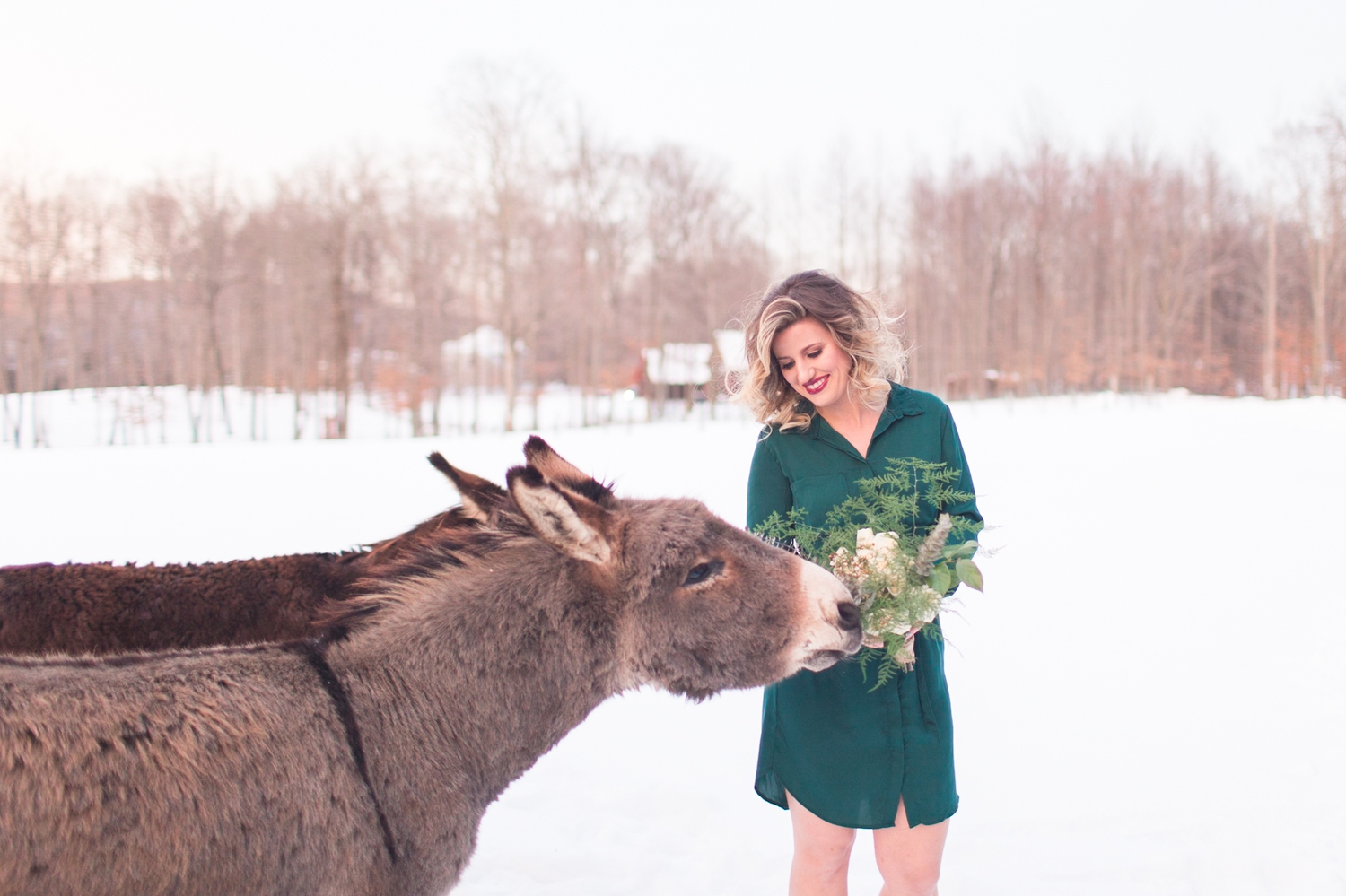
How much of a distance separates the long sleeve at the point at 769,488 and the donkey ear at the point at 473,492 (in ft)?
3.22

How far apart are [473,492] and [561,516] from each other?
1.40ft

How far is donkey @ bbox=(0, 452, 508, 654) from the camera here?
3.71 m

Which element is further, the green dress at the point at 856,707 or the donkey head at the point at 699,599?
the green dress at the point at 856,707

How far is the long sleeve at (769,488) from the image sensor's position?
3037 millimetres

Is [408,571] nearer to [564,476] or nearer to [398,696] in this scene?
[398,696]

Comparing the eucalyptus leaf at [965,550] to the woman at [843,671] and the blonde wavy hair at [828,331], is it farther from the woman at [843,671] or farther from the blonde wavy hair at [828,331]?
the blonde wavy hair at [828,331]

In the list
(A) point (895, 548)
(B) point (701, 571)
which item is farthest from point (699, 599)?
(A) point (895, 548)

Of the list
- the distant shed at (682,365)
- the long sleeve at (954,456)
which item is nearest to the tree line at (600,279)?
the distant shed at (682,365)

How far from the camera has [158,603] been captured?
393 centimetres

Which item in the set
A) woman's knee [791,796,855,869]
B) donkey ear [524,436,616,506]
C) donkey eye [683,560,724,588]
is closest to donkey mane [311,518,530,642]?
donkey ear [524,436,616,506]

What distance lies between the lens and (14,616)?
3.70m

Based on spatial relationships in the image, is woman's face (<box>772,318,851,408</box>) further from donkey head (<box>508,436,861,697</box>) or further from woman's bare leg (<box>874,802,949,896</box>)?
woman's bare leg (<box>874,802,949,896</box>)

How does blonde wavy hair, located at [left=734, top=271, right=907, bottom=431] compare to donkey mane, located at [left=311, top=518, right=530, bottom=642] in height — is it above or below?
above

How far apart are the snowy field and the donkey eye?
1.76ft
